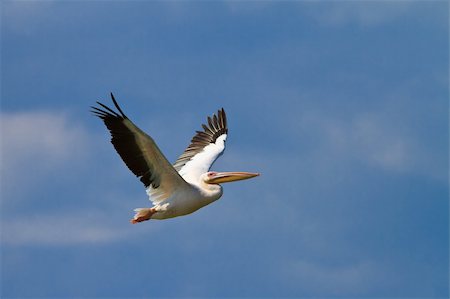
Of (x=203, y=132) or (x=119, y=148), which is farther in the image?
(x=203, y=132)

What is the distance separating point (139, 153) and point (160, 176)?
776 mm

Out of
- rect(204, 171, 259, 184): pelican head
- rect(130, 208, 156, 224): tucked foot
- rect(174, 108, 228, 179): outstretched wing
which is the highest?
rect(174, 108, 228, 179): outstretched wing

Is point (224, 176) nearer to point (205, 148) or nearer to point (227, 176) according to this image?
point (227, 176)

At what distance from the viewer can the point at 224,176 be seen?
79.4 ft

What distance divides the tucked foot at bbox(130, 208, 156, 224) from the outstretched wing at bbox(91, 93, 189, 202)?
1.70 ft

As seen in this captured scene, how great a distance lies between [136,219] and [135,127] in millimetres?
2365

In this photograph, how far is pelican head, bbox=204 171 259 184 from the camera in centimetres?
2397

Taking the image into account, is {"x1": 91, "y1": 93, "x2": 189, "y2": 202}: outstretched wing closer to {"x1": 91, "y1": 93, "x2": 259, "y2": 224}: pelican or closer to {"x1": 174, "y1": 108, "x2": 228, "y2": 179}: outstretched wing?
{"x1": 91, "y1": 93, "x2": 259, "y2": 224}: pelican

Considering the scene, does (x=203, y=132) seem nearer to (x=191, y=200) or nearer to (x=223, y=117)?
(x=223, y=117)

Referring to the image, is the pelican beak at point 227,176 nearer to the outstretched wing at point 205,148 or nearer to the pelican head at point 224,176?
the pelican head at point 224,176

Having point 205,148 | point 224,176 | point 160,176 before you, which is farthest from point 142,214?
point 205,148

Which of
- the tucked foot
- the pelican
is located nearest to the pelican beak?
the pelican

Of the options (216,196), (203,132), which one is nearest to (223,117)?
(203,132)

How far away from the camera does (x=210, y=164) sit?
25562 mm
